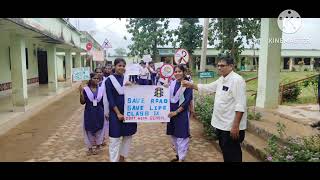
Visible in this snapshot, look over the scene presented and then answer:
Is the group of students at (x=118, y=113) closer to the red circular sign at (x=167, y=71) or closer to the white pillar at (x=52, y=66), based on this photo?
the red circular sign at (x=167, y=71)

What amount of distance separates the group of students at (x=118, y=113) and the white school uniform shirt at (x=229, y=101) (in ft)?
3.64

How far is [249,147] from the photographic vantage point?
6.61 metres

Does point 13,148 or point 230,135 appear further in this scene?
point 13,148

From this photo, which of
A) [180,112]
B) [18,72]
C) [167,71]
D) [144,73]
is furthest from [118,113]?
[144,73]

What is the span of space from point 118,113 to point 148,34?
2937 centimetres

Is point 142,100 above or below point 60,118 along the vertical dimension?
above

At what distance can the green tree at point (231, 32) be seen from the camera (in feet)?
102

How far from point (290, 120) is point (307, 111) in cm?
140

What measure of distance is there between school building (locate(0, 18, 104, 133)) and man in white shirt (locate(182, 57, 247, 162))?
549 centimetres

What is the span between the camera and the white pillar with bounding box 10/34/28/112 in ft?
37.2

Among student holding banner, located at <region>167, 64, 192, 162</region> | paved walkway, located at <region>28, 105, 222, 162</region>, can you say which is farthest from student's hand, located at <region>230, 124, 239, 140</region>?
paved walkway, located at <region>28, 105, 222, 162</region>

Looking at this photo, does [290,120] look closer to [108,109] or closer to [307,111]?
[307,111]

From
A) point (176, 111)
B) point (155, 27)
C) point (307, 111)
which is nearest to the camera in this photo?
point (176, 111)
